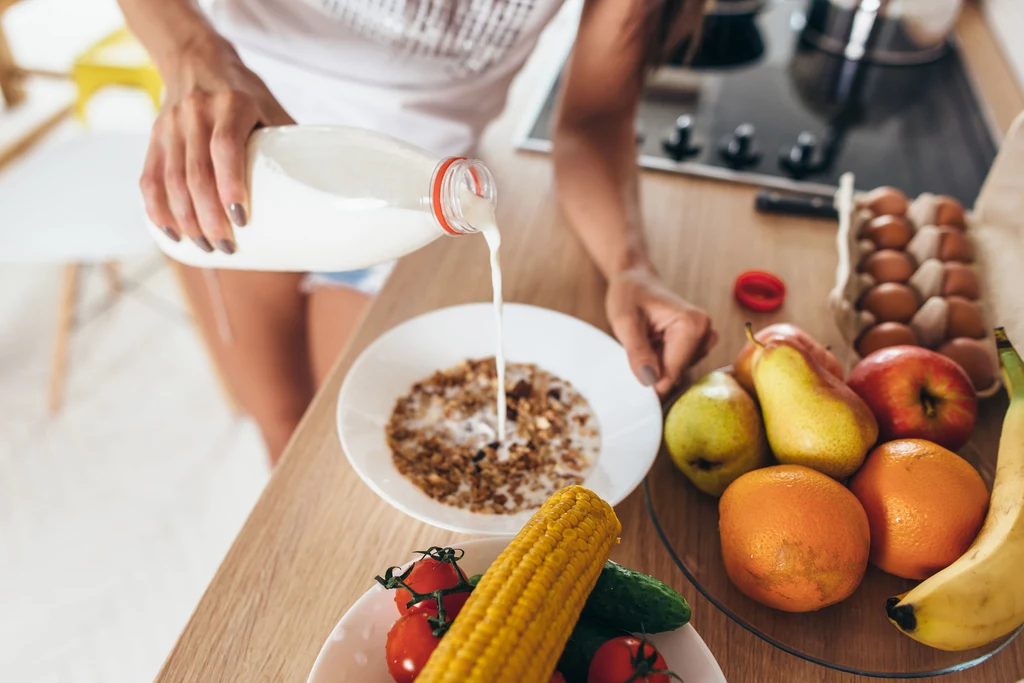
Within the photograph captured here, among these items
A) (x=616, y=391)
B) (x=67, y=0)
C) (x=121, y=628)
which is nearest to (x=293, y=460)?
(x=616, y=391)

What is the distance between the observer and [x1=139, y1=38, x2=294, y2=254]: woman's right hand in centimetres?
63

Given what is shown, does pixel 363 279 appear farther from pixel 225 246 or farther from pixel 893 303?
pixel 893 303

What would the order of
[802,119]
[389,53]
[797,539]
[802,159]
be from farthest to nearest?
[802,119] < [802,159] < [389,53] < [797,539]

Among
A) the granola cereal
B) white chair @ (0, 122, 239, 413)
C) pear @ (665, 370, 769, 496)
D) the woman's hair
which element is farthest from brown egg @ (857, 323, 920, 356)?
white chair @ (0, 122, 239, 413)

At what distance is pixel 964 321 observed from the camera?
30.8 inches

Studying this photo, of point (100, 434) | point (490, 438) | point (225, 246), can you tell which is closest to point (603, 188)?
point (490, 438)

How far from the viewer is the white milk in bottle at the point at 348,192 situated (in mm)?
624

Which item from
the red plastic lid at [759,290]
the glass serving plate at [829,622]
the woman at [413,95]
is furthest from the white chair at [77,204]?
the glass serving plate at [829,622]

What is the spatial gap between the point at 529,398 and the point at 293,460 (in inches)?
10.2

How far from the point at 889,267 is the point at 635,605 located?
1.91ft

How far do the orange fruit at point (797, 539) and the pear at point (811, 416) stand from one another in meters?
0.04

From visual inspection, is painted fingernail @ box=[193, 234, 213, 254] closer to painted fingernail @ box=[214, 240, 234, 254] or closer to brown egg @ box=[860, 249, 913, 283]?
painted fingernail @ box=[214, 240, 234, 254]

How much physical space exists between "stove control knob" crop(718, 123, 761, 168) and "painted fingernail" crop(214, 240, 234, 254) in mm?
811

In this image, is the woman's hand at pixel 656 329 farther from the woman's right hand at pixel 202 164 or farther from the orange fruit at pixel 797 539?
the woman's right hand at pixel 202 164
